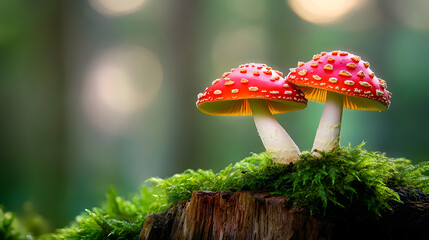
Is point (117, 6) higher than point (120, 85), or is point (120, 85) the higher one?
point (117, 6)

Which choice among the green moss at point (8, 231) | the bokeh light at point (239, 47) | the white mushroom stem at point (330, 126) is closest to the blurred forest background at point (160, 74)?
the bokeh light at point (239, 47)

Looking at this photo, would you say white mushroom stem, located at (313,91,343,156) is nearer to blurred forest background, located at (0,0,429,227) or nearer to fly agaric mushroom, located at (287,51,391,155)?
fly agaric mushroom, located at (287,51,391,155)

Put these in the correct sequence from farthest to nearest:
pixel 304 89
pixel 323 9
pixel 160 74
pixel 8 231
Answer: pixel 160 74, pixel 323 9, pixel 8 231, pixel 304 89

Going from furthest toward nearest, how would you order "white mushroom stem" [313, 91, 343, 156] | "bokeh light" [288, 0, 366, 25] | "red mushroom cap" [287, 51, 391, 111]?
"bokeh light" [288, 0, 366, 25]
"white mushroom stem" [313, 91, 343, 156]
"red mushroom cap" [287, 51, 391, 111]

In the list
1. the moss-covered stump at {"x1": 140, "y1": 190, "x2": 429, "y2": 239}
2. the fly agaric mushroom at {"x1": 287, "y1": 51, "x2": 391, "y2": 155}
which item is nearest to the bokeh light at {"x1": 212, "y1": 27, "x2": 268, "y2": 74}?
the fly agaric mushroom at {"x1": 287, "y1": 51, "x2": 391, "y2": 155}

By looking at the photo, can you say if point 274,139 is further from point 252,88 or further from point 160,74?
point 160,74

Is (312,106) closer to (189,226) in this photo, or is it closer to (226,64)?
(226,64)

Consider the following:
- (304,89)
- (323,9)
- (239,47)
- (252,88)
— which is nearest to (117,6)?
(239,47)

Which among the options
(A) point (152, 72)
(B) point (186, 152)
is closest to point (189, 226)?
(B) point (186, 152)

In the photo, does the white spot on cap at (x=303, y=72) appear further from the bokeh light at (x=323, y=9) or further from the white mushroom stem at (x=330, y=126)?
the bokeh light at (x=323, y=9)
